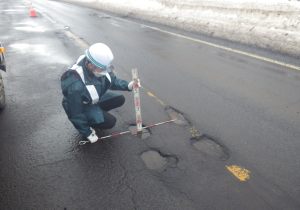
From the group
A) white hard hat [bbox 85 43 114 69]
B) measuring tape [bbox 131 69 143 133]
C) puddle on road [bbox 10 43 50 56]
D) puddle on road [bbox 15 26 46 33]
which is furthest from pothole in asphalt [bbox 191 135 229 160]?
puddle on road [bbox 15 26 46 33]

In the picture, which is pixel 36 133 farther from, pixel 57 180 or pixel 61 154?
pixel 57 180

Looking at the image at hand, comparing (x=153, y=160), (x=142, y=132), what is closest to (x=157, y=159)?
(x=153, y=160)

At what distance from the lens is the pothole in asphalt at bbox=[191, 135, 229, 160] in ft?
12.7

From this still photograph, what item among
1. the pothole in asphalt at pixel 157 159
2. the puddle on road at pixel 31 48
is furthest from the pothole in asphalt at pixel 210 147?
the puddle on road at pixel 31 48

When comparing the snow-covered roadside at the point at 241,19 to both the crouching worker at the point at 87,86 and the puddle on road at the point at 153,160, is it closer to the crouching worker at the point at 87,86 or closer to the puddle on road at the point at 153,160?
the puddle on road at the point at 153,160

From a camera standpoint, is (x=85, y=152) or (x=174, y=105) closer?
(x=85, y=152)

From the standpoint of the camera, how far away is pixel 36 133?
455cm

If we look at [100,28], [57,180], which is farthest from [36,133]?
[100,28]

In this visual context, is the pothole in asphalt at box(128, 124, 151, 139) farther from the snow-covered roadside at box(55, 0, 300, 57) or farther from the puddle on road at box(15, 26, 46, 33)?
the puddle on road at box(15, 26, 46, 33)

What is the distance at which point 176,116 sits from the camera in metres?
4.97

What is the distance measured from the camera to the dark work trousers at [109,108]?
440 centimetres

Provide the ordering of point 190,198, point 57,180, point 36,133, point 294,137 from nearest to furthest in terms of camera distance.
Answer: point 190,198
point 57,180
point 294,137
point 36,133

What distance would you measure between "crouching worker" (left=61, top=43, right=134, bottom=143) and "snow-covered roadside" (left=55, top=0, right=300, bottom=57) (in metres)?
6.41

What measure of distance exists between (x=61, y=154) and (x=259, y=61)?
5.83m
